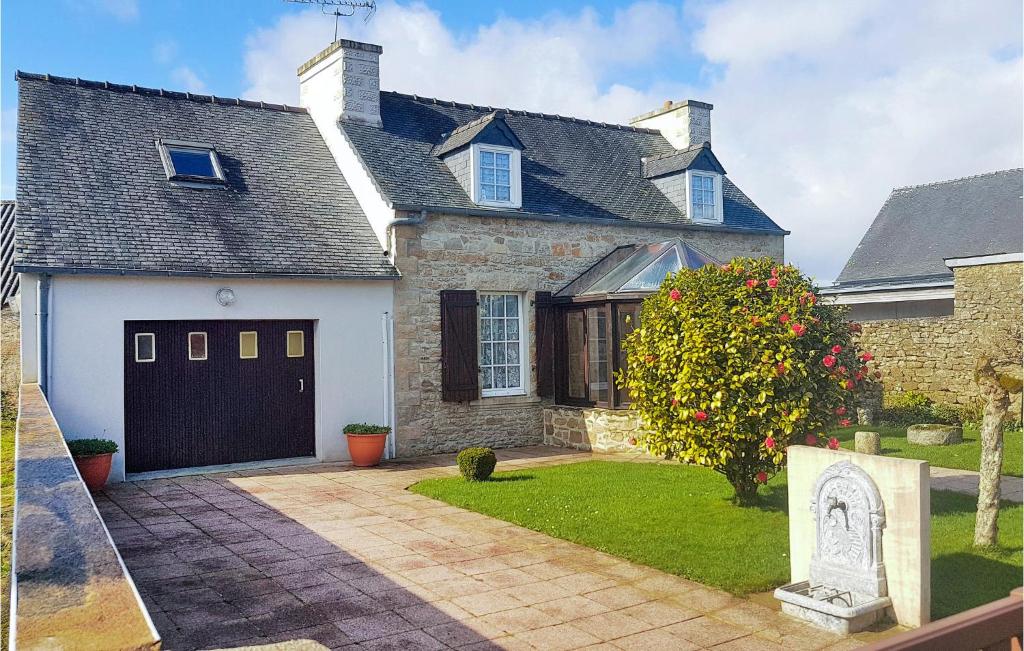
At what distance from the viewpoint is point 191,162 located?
44.6 ft

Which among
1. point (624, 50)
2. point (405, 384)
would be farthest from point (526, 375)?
point (624, 50)

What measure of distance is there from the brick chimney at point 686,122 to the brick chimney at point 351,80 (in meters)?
7.66

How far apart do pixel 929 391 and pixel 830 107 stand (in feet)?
26.6

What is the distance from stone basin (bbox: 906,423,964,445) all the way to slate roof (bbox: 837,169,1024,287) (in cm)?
718

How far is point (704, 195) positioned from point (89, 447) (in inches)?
494

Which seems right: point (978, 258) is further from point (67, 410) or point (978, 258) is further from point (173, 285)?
point (67, 410)

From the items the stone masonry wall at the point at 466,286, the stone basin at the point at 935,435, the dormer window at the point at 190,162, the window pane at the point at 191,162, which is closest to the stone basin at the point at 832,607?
the stone masonry wall at the point at 466,286

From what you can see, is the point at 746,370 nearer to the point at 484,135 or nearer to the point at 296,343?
the point at 296,343

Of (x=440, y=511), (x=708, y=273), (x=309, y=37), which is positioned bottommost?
(x=440, y=511)

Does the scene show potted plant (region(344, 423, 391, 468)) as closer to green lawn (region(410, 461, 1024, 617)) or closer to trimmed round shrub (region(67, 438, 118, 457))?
green lawn (region(410, 461, 1024, 617))

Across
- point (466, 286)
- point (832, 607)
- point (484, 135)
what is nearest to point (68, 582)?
point (832, 607)

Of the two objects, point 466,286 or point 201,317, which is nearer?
point 201,317

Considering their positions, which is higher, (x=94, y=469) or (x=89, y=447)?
(x=89, y=447)

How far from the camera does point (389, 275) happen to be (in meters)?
13.0
